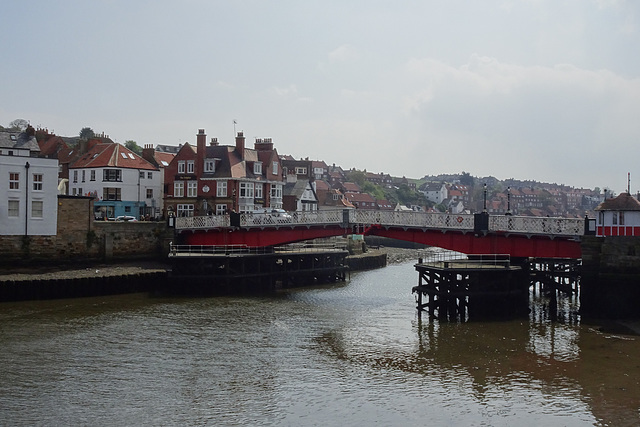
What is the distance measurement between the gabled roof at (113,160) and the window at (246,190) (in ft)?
39.8

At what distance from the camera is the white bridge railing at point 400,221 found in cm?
4353

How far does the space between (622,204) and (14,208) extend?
44.1 metres

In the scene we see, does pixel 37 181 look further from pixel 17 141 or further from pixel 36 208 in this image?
pixel 17 141

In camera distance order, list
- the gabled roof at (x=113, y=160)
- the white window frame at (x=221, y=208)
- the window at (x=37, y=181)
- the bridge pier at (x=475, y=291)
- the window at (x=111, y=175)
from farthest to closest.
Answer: the gabled roof at (x=113, y=160)
the window at (x=111, y=175)
the white window frame at (x=221, y=208)
the window at (x=37, y=181)
the bridge pier at (x=475, y=291)

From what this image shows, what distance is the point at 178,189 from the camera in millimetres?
74250

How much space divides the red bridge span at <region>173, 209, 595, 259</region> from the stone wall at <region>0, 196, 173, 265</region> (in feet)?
7.87

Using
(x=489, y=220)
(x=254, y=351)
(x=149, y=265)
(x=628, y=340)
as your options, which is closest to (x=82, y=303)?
(x=149, y=265)

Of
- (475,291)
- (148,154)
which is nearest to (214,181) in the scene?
(148,154)

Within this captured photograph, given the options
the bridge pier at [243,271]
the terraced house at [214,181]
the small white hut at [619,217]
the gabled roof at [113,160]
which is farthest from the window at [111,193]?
the small white hut at [619,217]

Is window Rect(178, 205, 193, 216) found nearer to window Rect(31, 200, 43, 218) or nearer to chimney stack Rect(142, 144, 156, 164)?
Answer: chimney stack Rect(142, 144, 156, 164)

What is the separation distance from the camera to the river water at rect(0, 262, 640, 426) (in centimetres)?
2548

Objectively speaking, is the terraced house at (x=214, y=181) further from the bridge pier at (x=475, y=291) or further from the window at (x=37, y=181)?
the bridge pier at (x=475, y=291)

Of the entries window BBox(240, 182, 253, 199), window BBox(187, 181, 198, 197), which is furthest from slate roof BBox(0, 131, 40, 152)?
window BBox(240, 182, 253, 199)

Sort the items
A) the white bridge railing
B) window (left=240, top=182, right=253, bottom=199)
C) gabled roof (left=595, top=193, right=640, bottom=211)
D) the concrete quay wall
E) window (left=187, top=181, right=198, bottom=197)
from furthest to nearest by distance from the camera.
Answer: window (left=187, top=181, right=198, bottom=197) → window (left=240, top=182, right=253, bottom=199) → the white bridge railing → gabled roof (left=595, top=193, right=640, bottom=211) → the concrete quay wall
